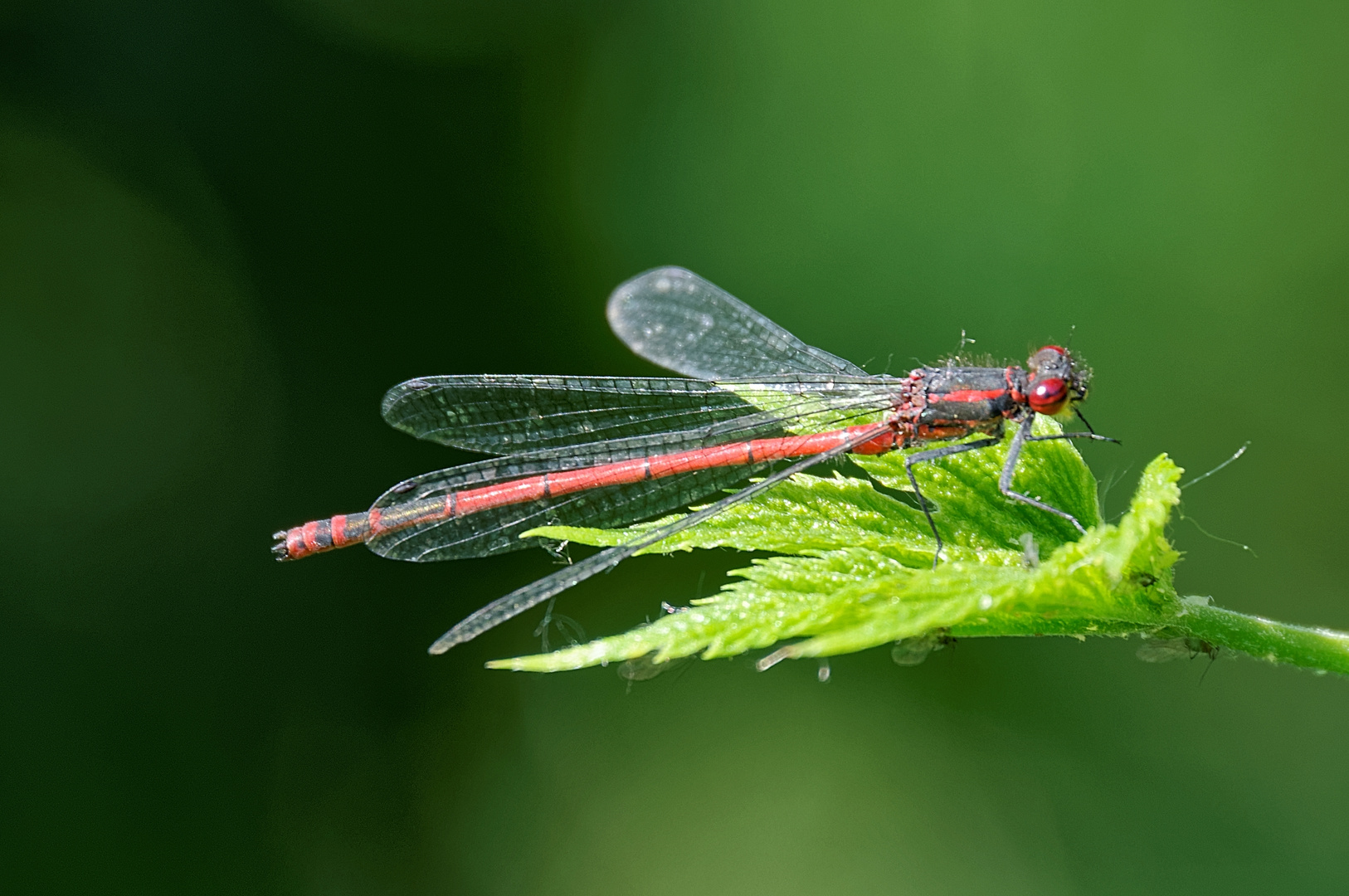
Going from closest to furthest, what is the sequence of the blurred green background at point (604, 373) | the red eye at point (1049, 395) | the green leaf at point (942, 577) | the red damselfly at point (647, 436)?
the green leaf at point (942, 577) → the red eye at point (1049, 395) → the red damselfly at point (647, 436) → the blurred green background at point (604, 373)

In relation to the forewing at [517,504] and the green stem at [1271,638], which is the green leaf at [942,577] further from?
the forewing at [517,504]

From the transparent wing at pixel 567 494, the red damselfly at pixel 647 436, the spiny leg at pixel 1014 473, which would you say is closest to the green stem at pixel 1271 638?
the spiny leg at pixel 1014 473

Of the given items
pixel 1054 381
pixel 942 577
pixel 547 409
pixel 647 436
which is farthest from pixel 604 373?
pixel 942 577

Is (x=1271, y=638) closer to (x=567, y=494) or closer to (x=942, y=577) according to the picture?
(x=942, y=577)

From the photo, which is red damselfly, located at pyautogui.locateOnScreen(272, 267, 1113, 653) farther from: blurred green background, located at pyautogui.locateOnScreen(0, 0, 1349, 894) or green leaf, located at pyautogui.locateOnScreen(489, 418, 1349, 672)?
blurred green background, located at pyautogui.locateOnScreen(0, 0, 1349, 894)

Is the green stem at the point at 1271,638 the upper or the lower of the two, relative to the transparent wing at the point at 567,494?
lower

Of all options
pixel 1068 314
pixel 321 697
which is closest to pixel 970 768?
pixel 1068 314
